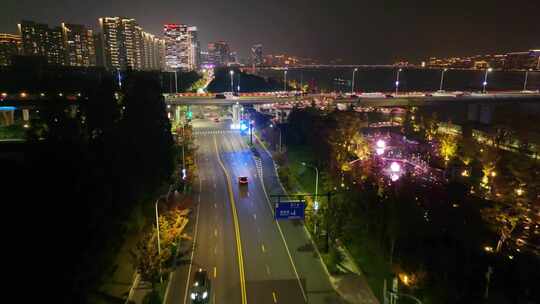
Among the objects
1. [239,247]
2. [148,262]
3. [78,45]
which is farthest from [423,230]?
[78,45]

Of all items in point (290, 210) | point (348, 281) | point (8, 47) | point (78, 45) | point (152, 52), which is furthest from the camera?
point (152, 52)

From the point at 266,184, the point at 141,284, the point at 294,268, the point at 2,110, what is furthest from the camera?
the point at 2,110

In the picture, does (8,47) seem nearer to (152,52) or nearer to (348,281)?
(152,52)

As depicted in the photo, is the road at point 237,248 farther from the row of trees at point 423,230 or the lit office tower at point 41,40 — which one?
the lit office tower at point 41,40

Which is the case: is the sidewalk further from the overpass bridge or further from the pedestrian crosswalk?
the pedestrian crosswalk

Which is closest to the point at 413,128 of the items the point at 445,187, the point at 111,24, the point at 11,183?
the point at 445,187

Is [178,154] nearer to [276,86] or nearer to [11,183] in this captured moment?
[11,183]

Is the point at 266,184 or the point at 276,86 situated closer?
the point at 266,184
